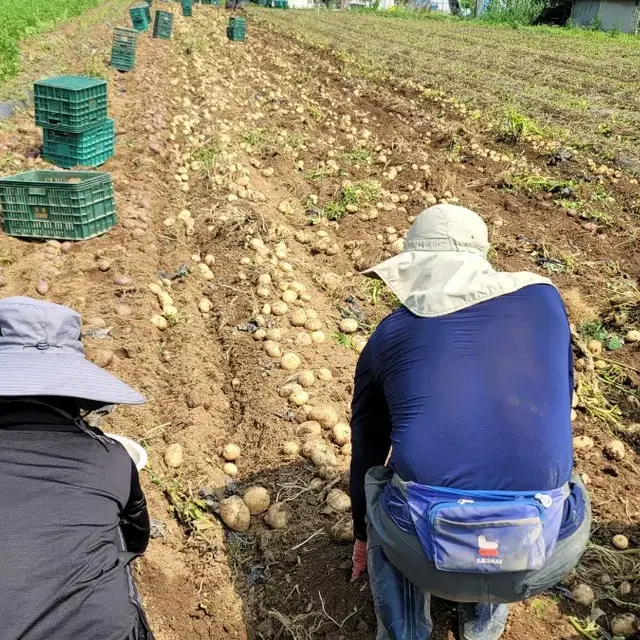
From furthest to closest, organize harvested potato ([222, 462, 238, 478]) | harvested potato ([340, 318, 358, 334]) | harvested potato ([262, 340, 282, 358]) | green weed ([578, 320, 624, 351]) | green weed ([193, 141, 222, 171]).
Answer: green weed ([193, 141, 222, 171]) → green weed ([578, 320, 624, 351]) → harvested potato ([340, 318, 358, 334]) → harvested potato ([262, 340, 282, 358]) → harvested potato ([222, 462, 238, 478])

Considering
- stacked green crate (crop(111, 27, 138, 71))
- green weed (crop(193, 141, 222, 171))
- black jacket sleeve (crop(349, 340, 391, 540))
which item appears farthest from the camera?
stacked green crate (crop(111, 27, 138, 71))

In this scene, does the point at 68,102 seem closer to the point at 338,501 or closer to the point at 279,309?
the point at 279,309

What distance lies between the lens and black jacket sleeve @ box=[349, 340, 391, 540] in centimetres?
222

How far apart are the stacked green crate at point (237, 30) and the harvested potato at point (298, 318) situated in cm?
1627

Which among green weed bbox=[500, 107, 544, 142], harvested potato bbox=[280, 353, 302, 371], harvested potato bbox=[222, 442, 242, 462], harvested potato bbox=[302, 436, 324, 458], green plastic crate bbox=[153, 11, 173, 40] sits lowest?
harvested potato bbox=[222, 442, 242, 462]

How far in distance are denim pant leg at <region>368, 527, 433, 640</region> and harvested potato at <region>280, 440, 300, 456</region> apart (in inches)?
46.6

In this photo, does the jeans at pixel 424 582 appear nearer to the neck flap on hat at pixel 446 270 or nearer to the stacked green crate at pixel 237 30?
the neck flap on hat at pixel 446 270

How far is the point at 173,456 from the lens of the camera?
3.25m

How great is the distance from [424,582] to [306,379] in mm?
1906

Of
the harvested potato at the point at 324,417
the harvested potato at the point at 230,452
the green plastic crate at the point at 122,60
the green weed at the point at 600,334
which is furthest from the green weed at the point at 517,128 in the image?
the harvested potato at the point at 230,452

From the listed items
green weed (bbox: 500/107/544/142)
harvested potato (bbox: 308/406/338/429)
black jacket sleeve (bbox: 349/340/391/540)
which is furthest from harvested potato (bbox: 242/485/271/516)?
green weed (bbox: 500/107/544/142)

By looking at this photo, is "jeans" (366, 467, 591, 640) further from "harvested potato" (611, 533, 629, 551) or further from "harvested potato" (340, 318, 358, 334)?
"harvested potato" (340, 318, 358, 334)

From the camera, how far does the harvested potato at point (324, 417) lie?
11.5 feet

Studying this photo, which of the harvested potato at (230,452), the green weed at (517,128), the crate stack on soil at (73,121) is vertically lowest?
the harvested potato at (230,452)
